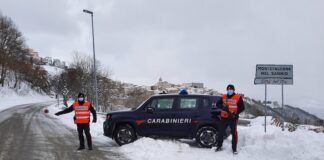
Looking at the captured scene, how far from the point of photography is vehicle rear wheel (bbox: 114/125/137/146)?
10.8 m

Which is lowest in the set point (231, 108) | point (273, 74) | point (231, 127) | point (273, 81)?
point (231, 127)

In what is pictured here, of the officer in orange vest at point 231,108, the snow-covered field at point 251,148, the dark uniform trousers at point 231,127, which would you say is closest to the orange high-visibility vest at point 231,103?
the officer in orange vest at point 231,108

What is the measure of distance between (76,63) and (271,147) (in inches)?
1714

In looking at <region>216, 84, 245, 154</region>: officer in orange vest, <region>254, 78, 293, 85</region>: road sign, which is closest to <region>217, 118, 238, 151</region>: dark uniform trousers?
<region>216, 84, 245, 154</region>: officer in orange vest

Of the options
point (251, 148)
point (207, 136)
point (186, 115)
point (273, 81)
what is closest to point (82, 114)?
point (186, 115)

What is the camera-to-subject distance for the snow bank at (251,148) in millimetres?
7895

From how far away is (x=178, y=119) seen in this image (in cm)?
1052

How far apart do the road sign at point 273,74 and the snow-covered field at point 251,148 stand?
2.26m

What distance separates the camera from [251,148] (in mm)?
8938

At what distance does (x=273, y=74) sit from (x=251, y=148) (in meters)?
3.97

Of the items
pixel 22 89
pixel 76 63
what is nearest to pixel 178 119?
pixel 76 63

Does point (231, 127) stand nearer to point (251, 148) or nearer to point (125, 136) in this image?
point (251, 148)

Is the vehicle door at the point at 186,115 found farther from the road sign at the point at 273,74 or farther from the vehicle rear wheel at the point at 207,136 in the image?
the road sign at the point at 273,74

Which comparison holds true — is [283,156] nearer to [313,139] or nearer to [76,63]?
[313,139]
